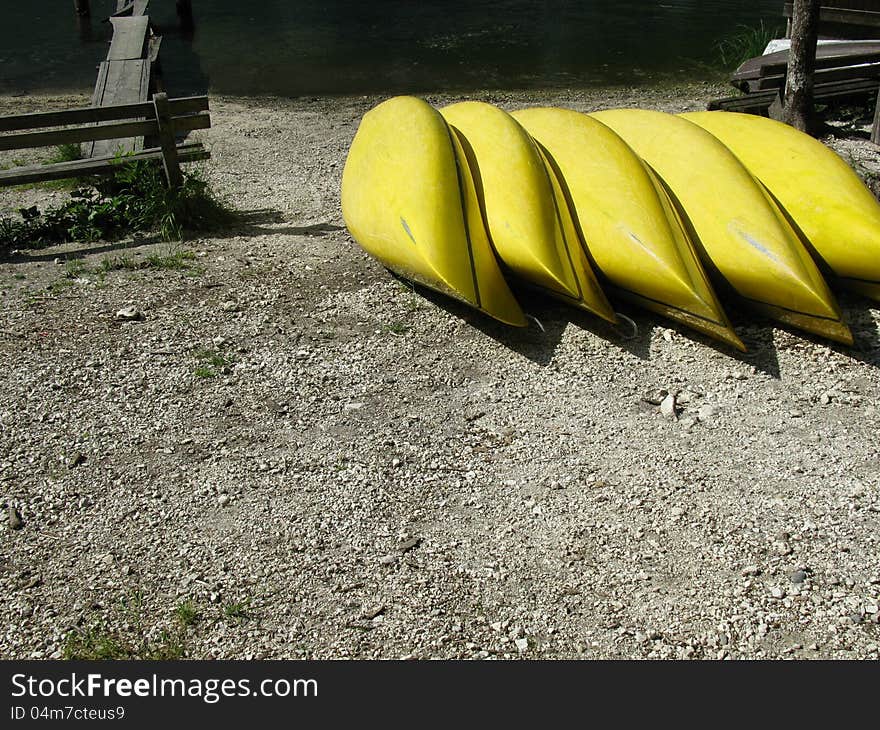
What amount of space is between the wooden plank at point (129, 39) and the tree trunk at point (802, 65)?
8.52m

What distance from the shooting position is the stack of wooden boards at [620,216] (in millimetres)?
4945

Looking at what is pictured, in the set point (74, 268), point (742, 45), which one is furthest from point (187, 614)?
point (742, 45)

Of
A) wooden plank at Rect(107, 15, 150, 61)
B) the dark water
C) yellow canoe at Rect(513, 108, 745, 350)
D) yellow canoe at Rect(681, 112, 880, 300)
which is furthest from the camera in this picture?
the dark water

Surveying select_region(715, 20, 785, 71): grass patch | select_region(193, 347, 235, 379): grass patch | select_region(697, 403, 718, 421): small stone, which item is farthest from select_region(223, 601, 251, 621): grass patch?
select_region(715, 20, 785, 71): grass patch

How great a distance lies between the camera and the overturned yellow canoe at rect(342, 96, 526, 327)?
16.4 feet

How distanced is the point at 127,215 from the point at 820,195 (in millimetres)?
5386

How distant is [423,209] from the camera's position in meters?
5.27

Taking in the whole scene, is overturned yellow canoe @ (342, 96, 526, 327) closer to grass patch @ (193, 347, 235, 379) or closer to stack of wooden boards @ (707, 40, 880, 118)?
grass patch @ (193, 347, 235, 379)

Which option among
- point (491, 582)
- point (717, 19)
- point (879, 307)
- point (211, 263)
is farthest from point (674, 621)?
point (717, 19)

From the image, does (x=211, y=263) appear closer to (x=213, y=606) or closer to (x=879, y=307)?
(x=213, y=606)

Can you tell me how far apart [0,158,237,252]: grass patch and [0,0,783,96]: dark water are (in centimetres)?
659

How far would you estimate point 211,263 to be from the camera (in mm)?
6332

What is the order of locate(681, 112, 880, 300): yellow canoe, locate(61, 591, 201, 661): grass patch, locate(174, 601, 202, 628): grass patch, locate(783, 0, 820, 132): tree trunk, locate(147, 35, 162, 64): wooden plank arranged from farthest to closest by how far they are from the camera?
locate(147, 35, 162, 64): wooden plank, locate(783, 0, 820, 132): tree trunk, locate(681, 112, 880, 300): yellow canoe, locate(174, 601, 202, 628): grass patch, locate(61, 591, 201, 661): grass patch

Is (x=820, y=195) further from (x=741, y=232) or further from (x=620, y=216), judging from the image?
(x=620, y=216)
